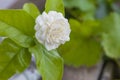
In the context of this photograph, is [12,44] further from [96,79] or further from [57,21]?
[96,79]

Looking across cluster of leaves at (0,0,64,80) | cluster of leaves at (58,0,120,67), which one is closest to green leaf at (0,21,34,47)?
cluster of leaves at (0,0,64,80)

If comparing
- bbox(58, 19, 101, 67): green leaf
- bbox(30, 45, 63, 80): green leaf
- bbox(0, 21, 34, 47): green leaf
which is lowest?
bbox(58, 19, 101, 67): green leaf

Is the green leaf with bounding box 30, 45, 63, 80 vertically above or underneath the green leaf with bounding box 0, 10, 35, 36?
underneath

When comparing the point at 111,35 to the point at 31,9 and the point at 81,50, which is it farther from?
the point at 31,9

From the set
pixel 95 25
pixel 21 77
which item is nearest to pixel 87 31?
pixel 95 25

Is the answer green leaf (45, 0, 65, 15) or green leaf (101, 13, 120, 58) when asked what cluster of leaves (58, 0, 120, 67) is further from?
green leaf (45, 0, 65, 15)

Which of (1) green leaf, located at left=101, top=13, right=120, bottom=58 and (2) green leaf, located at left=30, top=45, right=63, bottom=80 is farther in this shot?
(1) green leaf, located at left=101, top=13, right=120, bottom=58
